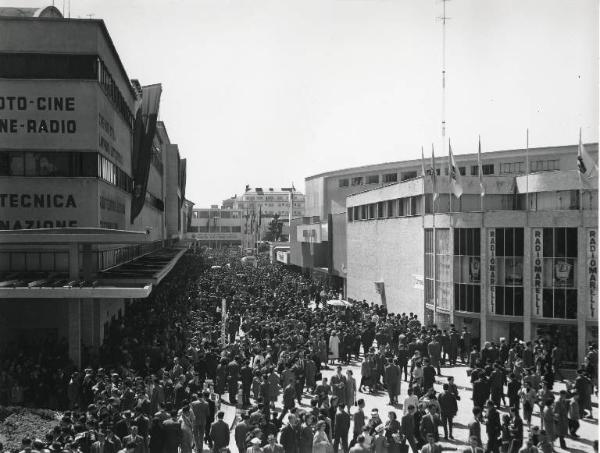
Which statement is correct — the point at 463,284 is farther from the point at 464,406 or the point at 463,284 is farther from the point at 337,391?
the point at 337,391

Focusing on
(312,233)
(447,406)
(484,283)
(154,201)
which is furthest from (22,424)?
(312,233)

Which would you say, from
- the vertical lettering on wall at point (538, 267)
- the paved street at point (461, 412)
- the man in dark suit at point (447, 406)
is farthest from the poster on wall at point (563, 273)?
the man in dark suit at point (447, 406)

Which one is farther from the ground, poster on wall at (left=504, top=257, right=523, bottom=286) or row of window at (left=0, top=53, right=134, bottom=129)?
row of window at (left=0, top=53, right=134, bottom=129)

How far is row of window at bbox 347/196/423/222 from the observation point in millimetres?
36625

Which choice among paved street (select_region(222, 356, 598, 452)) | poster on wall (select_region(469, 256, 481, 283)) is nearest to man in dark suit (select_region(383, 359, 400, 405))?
paved street (select_region(222, 356, 598, 452))

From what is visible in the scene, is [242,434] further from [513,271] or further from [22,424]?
[513,271]

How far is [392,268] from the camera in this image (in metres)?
40.2

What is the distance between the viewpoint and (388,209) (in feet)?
135

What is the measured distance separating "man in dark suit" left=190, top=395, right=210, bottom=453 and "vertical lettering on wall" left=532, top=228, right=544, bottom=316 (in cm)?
1619

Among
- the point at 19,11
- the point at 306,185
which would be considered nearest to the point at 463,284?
the point at 19,11

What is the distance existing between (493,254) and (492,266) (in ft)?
1.61

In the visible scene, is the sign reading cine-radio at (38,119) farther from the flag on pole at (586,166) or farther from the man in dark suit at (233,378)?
the flag on pole at (586,166)

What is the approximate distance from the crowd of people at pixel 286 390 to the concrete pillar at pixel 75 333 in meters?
0.50

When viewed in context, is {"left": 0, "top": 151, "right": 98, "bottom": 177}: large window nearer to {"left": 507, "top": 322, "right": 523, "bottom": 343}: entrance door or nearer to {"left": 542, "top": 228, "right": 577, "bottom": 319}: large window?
{"left": 507, "top": 322, "right": 523, "bottom": 343}: entrance door
